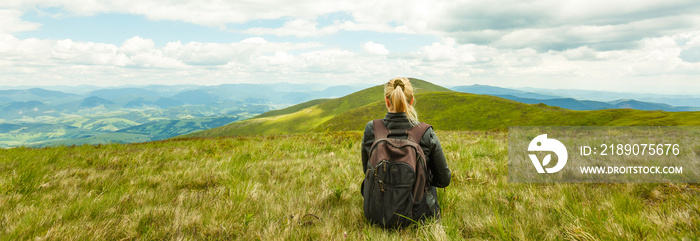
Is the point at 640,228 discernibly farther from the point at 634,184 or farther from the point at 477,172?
the point at 477,172

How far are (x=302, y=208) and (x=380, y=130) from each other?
65.1 inches

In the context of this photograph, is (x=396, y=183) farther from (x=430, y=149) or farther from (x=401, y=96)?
(x=401, y=96)

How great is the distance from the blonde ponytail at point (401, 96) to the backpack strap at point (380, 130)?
313mm

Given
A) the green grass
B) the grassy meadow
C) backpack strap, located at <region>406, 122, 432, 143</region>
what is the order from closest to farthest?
1. the grassy meadow
2. backpack strap, located at <region>406, 122, 432, 143</region>
3. the green grass

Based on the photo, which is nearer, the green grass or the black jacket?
the black jacket

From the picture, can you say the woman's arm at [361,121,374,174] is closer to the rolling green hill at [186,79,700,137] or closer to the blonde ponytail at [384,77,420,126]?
the blonde ponytail at [384,77,420,126]

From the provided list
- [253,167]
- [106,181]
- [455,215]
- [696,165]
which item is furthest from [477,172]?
[106,181]

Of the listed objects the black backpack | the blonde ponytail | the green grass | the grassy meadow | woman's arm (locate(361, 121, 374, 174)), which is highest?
the blonde ponytail

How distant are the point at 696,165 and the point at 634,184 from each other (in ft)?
7.71

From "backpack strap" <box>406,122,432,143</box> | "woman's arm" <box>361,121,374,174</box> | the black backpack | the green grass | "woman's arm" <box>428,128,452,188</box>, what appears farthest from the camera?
the green grass

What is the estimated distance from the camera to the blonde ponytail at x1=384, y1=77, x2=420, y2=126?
13.0 ft

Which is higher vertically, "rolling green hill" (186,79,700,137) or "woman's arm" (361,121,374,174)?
"woman's arm" (361,121,374,174)

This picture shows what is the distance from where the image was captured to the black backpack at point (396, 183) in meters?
3.62

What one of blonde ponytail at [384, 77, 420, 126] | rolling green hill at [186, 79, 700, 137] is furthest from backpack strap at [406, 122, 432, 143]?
rolling green hill at [186, 79, 700, 137]
